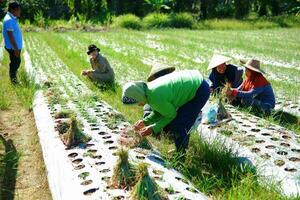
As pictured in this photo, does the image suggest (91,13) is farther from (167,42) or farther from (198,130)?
(198,130)

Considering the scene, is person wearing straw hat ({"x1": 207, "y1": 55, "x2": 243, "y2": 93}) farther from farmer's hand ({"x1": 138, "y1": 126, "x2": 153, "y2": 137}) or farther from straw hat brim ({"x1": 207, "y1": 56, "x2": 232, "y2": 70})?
farmer's hand ({"x1": 138, "y1": 126, "x2": 153, "y2": 137})

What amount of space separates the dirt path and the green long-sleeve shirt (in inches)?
45.6

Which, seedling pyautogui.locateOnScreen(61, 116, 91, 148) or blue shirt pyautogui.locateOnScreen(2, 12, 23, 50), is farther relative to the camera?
blue shirt pyautogui.locateOnScreen(2, 12, 23, 50)

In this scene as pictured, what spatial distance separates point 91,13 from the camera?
26594mm

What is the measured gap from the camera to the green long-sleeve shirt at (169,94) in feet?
11.3

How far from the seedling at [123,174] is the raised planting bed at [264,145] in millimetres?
1045

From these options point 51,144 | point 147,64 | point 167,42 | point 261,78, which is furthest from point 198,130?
point 167,42

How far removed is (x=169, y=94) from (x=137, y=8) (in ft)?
88.7

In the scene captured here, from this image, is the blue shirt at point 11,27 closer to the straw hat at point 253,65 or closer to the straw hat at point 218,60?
the straw hat at point 218,60

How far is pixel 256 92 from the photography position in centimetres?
509

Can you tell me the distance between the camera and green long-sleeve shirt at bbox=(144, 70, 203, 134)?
345cm

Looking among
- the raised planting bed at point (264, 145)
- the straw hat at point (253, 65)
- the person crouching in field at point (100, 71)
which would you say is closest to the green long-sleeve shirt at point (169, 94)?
the raised planting bed at point (264, 145)

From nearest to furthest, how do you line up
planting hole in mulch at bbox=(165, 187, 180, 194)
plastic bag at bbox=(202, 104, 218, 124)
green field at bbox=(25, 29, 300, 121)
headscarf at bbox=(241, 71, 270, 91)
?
planting hole in mulch at bbox=(165, 187, 180, 194), plastic bag at bbox=(202, 104, 218, 124), headscarf at bbox=(241, 71, 270, 91), green field at bbox=(25, 29, 300, 121)

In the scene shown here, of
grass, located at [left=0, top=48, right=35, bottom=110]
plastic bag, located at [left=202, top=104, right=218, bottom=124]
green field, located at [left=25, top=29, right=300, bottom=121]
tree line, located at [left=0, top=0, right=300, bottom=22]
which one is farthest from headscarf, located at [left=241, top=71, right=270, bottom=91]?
tree line, located at [left=0, top=0, right=300, bottom=22]
